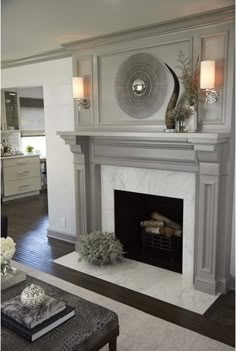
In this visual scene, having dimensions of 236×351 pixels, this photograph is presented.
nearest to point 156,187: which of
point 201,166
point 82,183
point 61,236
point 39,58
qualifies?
point 201,166

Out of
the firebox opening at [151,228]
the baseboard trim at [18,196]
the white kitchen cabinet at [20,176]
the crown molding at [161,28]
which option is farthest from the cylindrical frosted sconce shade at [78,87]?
the baseboard trim at [18,196]

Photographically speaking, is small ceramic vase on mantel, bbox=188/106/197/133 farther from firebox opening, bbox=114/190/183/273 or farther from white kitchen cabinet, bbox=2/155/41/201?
white kitchen cabinet, bbox=2/155/41/201

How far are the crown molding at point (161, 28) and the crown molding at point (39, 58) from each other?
0.67 ft

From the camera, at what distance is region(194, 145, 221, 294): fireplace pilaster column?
2.87m

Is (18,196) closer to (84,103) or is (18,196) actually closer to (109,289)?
(84,103)

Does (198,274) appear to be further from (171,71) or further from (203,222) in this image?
(171,71)

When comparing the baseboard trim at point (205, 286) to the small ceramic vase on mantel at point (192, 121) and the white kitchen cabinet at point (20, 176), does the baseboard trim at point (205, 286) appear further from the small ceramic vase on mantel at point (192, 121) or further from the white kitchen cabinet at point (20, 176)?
the white kitchen cabinet at point (20, 176)

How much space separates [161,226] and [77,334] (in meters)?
2.12

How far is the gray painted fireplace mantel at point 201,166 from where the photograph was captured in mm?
2855

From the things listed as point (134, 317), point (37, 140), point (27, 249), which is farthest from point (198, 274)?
point (37, 140)

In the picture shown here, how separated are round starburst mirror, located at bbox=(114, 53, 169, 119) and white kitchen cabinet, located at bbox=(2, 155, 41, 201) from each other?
4.00 metres

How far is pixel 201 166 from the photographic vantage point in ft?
9.66

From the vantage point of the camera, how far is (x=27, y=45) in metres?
3.87

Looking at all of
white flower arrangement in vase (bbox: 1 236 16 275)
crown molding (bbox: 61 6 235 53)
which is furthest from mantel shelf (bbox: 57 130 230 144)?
white flower arrangement in vase (bbox: 1 236 16 275)
